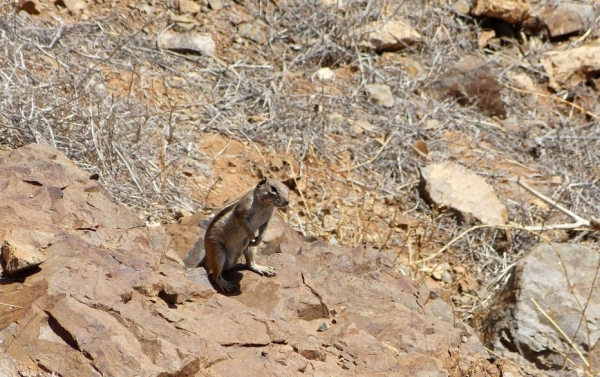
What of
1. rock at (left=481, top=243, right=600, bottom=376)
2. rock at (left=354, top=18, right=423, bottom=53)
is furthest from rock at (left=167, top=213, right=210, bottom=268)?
rock at (left=354, top=18, right=423, bottom=53)

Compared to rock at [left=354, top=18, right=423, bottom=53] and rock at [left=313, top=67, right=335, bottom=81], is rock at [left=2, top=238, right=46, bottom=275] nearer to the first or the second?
rock at [left=313, top=67, right=335, bottom=81]

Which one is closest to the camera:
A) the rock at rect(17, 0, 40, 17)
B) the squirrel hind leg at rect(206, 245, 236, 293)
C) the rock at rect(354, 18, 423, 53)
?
the squirrel hind leg at rect(206, 245, 236, 293)

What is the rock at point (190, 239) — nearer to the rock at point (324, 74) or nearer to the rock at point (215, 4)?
the rock at point (324, 74)

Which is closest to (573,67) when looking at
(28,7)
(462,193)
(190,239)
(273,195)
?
(462,193)

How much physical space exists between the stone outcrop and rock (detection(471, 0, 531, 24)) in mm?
7327

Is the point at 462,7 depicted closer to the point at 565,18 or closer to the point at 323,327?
the point at 565,18

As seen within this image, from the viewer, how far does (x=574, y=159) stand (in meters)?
10.4

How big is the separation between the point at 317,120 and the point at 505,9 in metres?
4.43

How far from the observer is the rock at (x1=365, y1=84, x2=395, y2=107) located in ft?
34.6

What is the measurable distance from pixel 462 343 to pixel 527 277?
83.7 inches

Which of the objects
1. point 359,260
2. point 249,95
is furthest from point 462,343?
point 249,95

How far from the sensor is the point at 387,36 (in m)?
11.5

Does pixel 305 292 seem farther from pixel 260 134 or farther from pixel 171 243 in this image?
pixel 260 134

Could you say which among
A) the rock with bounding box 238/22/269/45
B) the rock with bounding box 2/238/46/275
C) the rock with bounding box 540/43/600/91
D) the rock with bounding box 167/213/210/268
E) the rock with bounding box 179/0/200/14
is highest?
the rock with bounding box 2/238/46/275
